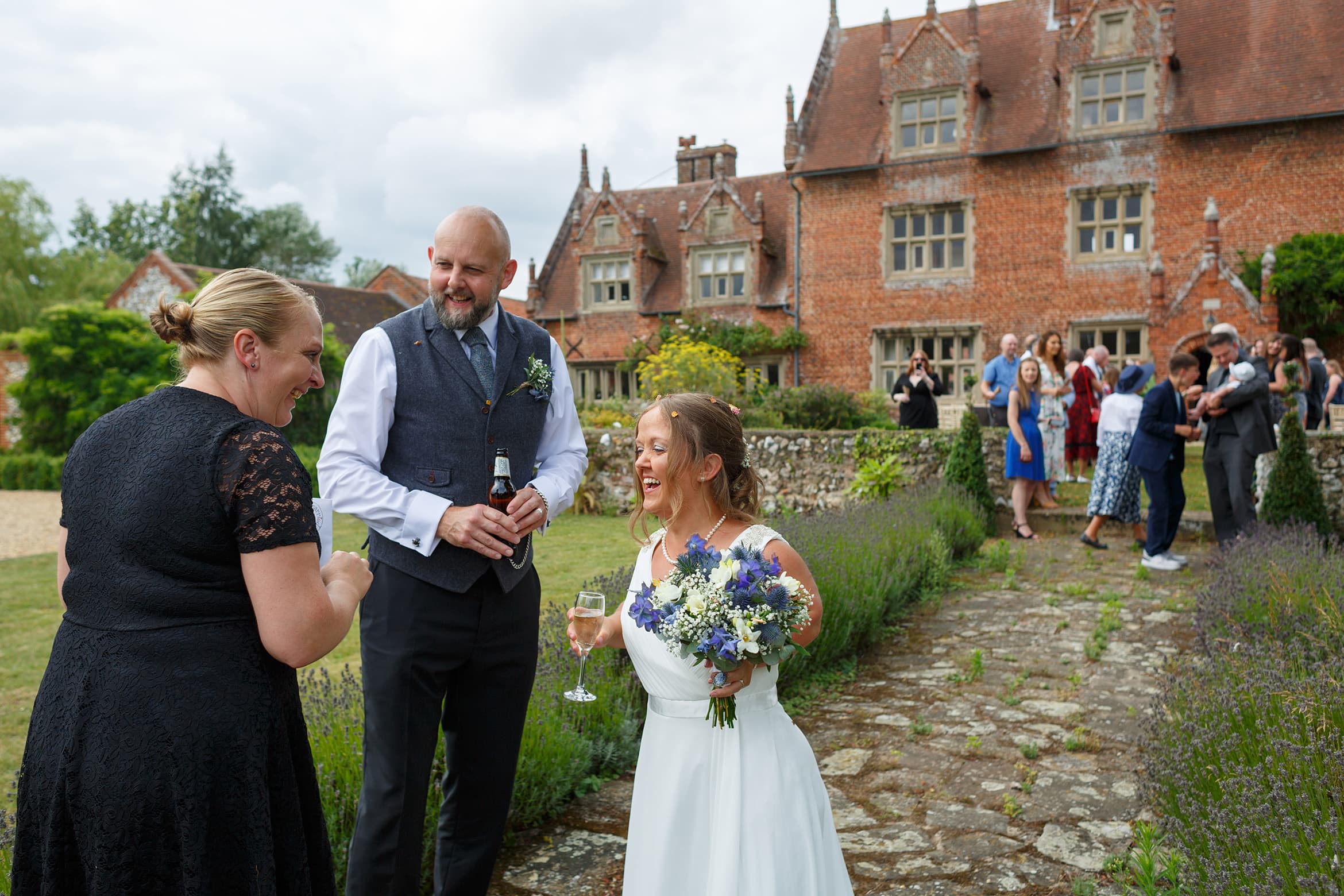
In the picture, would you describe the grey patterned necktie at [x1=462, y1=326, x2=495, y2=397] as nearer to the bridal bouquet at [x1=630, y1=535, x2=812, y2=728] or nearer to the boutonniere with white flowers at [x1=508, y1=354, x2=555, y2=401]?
the boutonniere with white flowers at [x1=508, y1=354, x2=555, y2=401]

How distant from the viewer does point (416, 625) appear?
300cm

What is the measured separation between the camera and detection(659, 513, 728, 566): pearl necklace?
2992 millimetres

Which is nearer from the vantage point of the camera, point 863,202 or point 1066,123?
point 1066,123

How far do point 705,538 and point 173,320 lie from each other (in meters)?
1.59

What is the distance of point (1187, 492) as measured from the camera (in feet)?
43.9

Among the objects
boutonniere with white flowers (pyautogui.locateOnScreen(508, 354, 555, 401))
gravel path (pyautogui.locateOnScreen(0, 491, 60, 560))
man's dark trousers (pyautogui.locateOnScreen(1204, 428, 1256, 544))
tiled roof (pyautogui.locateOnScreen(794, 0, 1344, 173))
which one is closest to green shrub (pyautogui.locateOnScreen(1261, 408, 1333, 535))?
man's dark trousers (pyautogui.locateOnScreen(1204, 428, 1256, 544))

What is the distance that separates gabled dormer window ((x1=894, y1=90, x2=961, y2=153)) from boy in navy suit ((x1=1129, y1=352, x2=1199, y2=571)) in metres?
15.6

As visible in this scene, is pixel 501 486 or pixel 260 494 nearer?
pixel 260 494

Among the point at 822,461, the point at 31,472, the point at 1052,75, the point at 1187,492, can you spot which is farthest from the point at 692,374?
the point at 31,472

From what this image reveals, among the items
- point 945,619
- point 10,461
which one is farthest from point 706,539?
point 10,461

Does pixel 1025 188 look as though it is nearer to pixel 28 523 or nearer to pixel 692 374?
pixel 692 374

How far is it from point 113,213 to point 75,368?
41.7 m

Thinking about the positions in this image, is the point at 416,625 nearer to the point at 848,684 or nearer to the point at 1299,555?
the point at 848,684

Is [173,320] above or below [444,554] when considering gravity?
above
